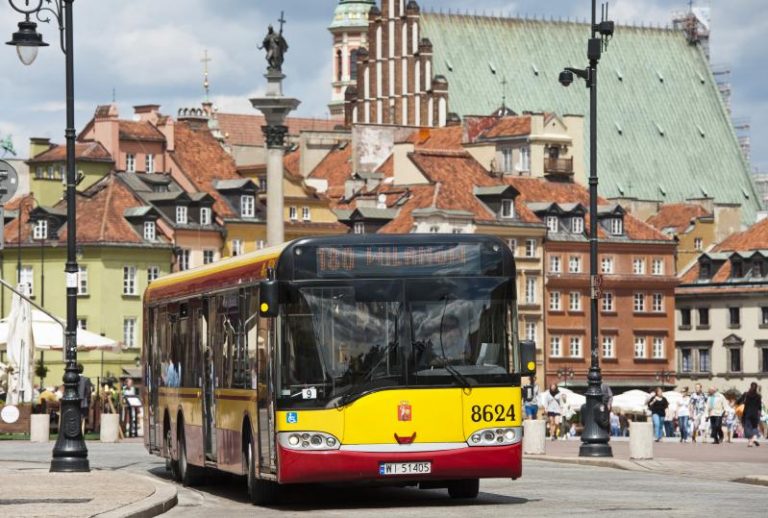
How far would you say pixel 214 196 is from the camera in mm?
109688

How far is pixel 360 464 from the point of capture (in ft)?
78.2

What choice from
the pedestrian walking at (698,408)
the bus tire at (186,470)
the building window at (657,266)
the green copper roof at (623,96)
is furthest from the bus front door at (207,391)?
the green copper roof at (623,96)

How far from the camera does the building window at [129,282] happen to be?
102562 millimetres

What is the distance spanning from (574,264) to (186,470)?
8719cm

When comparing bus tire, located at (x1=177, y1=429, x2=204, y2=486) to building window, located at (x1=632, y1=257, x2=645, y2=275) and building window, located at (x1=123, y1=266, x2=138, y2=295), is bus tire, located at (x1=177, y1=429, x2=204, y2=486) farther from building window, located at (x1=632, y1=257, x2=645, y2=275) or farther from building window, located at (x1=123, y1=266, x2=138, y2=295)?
building window, located at (x1=632, y1=257, x2=645, y2=275)

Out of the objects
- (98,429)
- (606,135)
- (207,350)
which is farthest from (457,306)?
(606,135)

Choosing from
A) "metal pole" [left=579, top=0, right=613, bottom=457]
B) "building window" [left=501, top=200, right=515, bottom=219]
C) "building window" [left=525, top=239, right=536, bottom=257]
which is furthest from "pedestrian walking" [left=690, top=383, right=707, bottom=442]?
"building window" [left=525, top=239, right=536, bottom=257]

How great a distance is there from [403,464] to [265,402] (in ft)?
5.49

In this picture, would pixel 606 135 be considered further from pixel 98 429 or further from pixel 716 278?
pixel 98 429

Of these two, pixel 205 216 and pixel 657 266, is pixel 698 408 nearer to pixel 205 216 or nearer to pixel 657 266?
pixel 205 216

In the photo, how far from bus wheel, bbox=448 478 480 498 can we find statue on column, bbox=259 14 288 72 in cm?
4589

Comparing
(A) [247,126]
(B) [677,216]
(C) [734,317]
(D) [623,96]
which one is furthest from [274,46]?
(A) [247,126]

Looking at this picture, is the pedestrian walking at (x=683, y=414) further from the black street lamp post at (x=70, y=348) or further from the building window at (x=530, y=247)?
the building window at (x=530, y=247)

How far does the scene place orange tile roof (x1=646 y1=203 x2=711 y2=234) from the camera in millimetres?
134000
